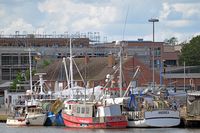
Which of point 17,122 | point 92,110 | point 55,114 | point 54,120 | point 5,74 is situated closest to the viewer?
point 92,110

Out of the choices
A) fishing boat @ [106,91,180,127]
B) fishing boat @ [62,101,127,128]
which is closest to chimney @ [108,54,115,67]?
fishing boat @ [62,101,127,128]

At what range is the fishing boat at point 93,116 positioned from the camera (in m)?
85.9

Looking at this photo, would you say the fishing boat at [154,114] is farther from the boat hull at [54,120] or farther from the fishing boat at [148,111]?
the boat hull at [54,120]

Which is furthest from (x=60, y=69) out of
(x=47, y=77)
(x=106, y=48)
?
(x=106, y=48)

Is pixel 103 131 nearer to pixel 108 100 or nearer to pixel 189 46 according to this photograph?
pixel 108 100

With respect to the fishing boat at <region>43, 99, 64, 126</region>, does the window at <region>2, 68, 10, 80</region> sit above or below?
above

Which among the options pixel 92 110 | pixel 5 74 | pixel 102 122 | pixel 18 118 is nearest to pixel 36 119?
pixel 18 118

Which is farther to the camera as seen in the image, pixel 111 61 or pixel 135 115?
pixel 111 61

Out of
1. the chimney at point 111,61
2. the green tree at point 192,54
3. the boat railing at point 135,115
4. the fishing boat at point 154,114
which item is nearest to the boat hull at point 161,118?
the fishing boat at point 154,114

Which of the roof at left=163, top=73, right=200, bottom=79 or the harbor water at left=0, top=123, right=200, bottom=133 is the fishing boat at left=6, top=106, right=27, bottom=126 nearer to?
the harbor water at left=0, top=123, right=200, bottom=133

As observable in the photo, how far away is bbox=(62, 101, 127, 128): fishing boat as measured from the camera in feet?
282

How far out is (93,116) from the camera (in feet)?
288

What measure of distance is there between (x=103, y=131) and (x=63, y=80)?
6317cm

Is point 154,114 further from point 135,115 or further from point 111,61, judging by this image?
point 111,61
